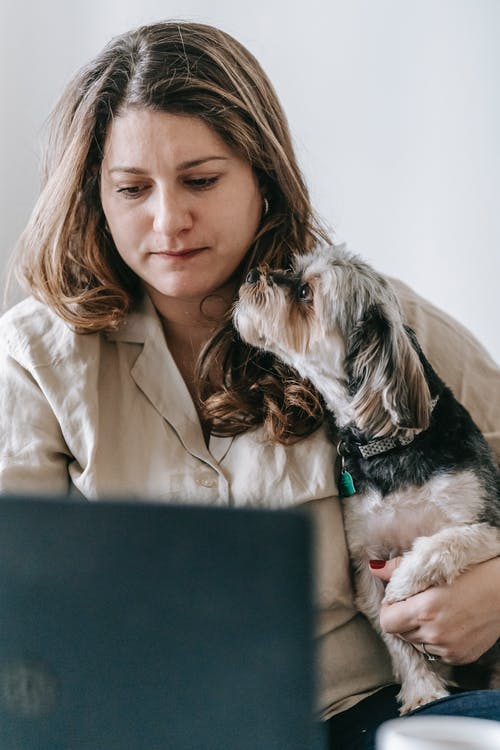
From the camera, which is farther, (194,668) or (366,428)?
(366,428)

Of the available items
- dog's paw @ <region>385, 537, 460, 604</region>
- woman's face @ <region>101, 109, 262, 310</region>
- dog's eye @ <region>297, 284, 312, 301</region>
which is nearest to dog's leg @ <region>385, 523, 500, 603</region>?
dog's paw @ <region>385, 537, 460, 604</region>

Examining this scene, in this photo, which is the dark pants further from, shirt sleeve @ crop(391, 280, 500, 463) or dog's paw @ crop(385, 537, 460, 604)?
shirt sleeve @ crop(391, 280, 500, 463)

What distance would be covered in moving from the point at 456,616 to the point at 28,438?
28.2 inches

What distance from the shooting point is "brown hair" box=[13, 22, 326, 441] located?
1.56m

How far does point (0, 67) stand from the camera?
221 cm

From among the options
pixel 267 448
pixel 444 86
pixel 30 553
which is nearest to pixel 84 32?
pixel 444 86

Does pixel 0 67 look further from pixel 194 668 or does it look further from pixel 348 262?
pixel 194 668

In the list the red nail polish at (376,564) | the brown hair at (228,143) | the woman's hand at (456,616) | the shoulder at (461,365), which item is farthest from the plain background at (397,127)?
the woman's hand at (456,616)

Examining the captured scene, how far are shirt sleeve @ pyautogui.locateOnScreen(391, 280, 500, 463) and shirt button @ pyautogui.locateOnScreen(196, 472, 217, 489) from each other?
0.46m

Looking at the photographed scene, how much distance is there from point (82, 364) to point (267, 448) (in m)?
0.34

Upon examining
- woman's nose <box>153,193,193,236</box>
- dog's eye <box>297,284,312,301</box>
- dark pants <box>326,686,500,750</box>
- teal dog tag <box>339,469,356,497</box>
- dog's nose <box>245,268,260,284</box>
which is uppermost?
woman's nose <box>153,193,193,236</box>

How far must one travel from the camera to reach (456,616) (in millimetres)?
1424

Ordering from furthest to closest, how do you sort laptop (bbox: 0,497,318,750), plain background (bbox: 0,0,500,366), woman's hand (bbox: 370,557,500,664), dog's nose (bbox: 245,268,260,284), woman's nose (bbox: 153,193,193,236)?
1. plain background (bbox: 0,0,500,366)
2. dog's nose (bbox: 245,268,260,284)
3. woman's nose (bbox: 153,193,193,236)
4. woman's hand (bbox: 370,557,500,664)
5. laptop (bbox: 0,497,318,750)

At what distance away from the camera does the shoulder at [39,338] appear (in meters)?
1.59
